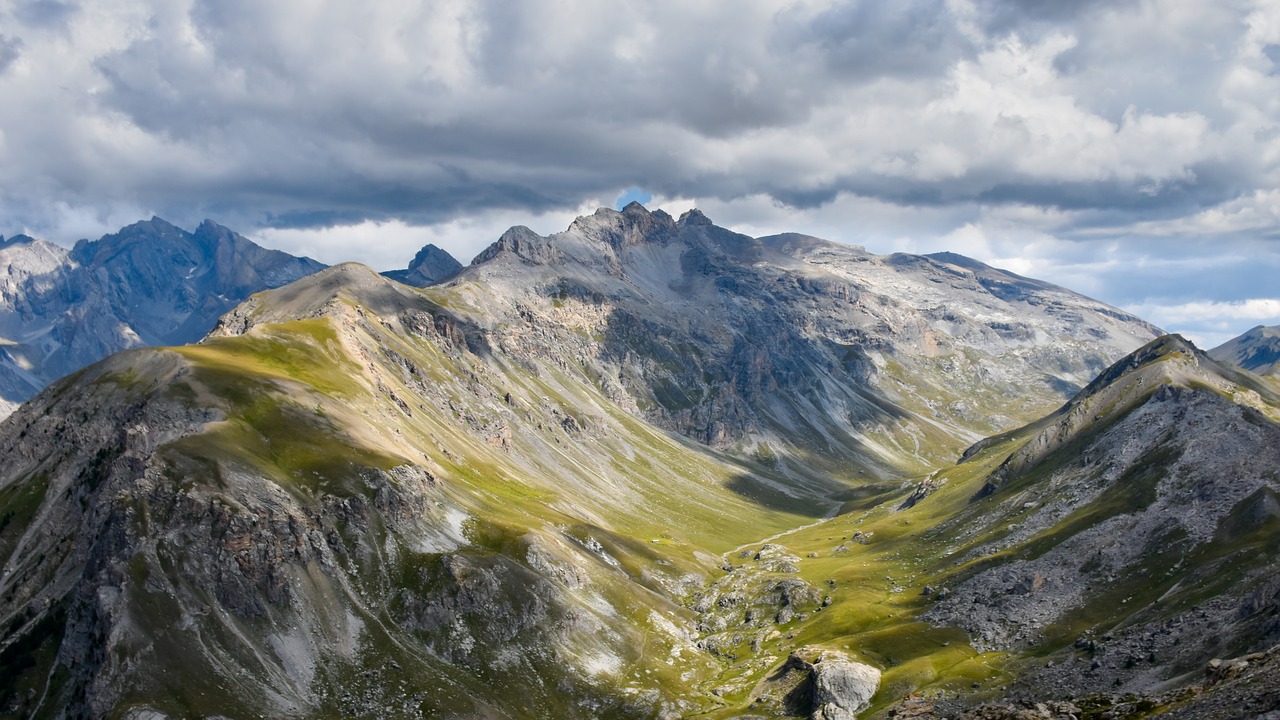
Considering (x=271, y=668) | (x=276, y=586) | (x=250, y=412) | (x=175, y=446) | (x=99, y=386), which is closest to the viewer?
(x=271, y=668)

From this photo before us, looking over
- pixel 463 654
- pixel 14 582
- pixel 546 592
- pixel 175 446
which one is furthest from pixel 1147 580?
pixel 14 582

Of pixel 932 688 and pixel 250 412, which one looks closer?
pixel 932 688

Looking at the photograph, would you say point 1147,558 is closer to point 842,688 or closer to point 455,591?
point 842,688

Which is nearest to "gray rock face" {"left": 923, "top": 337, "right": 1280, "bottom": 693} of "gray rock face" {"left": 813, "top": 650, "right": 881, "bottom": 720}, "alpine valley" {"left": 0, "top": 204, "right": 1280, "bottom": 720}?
"alpine valley" {"left": 0, "top": 204, "right": 1280, "bottom": 720}

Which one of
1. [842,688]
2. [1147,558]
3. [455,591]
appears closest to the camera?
[842,688]

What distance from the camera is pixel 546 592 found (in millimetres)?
165125

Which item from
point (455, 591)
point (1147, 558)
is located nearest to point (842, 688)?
point (1147, 558)

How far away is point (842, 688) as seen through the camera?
132125mm

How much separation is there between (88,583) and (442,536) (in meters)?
62.4

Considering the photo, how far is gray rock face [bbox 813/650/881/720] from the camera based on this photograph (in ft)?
422

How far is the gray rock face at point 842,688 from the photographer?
129 metres

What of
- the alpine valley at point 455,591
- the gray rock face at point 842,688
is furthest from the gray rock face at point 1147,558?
the gray rock face at point 842,688

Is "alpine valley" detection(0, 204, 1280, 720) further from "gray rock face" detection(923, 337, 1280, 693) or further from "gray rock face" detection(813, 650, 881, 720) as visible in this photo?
"gray rock face" detection(923, 337, 1280, 693)

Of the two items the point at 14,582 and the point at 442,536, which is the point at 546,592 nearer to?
the point at 442,536
